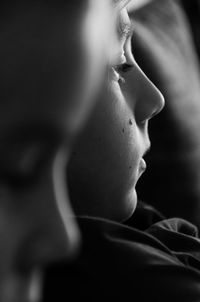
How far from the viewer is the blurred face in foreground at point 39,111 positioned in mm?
244

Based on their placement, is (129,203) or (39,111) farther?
(129,203)

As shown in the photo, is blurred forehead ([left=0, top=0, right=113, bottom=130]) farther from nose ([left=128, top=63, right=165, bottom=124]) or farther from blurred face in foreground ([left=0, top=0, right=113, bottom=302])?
nose ([left=128, top=63, right=165, bottom=124])

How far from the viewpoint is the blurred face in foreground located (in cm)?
24

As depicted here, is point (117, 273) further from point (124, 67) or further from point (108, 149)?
point (124, 67)

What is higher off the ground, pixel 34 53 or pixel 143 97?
pixel 34 53

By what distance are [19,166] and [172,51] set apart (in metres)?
0.78

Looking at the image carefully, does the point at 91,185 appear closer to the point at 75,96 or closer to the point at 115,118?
the point at 115,118

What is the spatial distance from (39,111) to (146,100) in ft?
A: 1.36

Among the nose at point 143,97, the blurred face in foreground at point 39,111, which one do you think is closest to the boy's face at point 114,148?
the nose at point 143,97

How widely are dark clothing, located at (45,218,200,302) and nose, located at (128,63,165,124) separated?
0.45 ft

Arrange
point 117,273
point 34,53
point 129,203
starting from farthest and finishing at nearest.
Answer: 1. point 129,203
2. point 117,273
3. point 34,53

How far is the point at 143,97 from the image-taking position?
0.65 meters

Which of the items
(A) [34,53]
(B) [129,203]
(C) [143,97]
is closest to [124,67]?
(C) [143,97]

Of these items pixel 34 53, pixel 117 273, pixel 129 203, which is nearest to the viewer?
pixel 34 53
